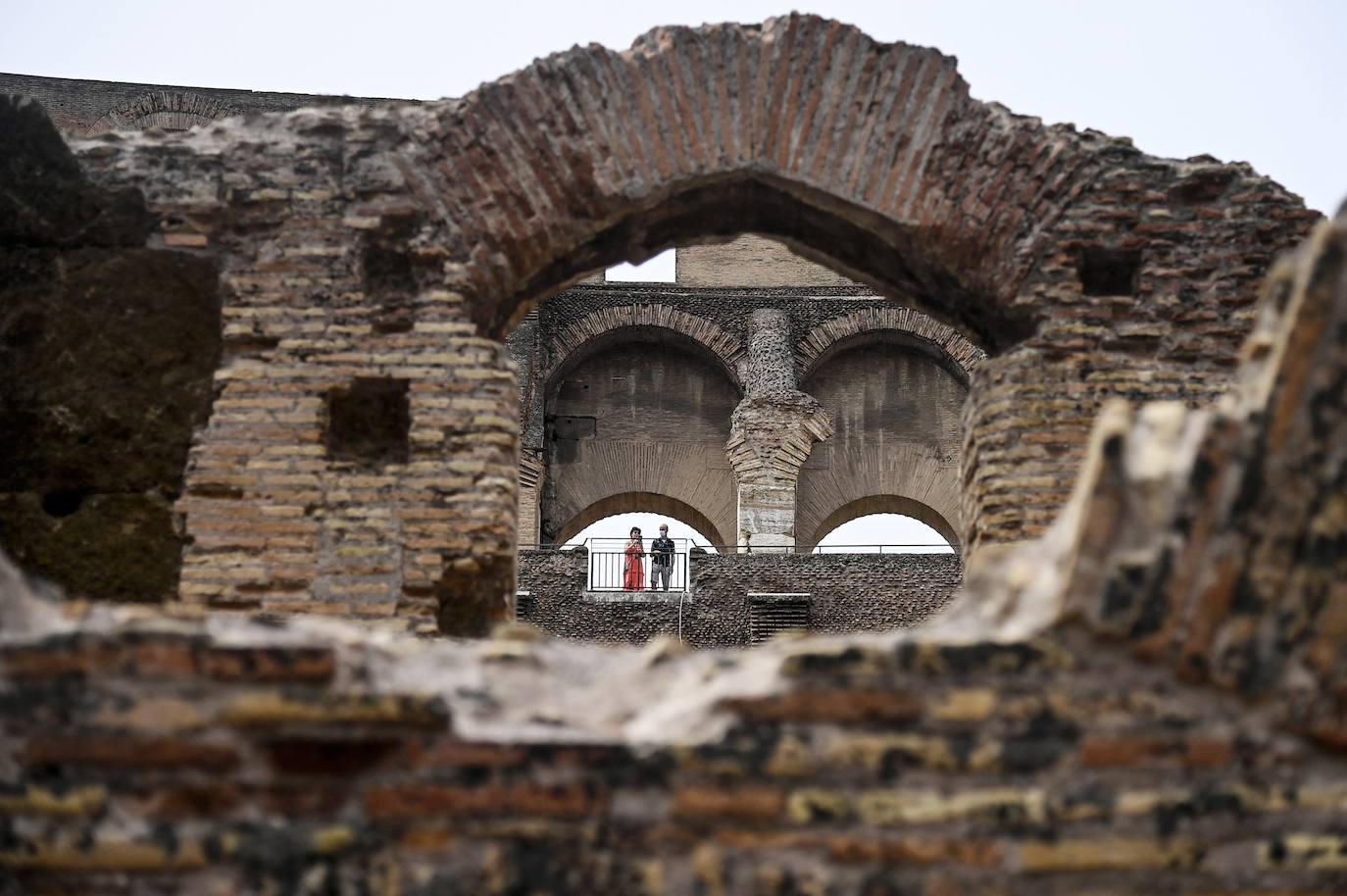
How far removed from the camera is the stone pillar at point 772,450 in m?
16.3

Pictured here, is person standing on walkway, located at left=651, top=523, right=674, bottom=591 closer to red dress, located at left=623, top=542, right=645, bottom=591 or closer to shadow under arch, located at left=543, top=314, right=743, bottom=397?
red dress, located at left=623, top=542, right=645, bottom=591

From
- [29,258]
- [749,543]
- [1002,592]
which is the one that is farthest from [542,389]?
[1002,592]

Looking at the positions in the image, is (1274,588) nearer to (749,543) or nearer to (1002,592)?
(1002,592)

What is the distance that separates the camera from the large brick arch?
480 cm

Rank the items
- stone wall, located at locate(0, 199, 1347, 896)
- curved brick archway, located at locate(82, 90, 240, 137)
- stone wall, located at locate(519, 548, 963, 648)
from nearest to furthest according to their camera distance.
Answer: stone wall, located at locate(0, 199, 1347, 896) < stone wall, located at locate(519, 548, 963, 648) < curved brick archway, located at locate(82, 90, 240, 137)

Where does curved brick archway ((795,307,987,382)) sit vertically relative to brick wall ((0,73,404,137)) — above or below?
below

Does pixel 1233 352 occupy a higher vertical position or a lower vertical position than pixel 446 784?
higher

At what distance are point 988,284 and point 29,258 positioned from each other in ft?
11.8

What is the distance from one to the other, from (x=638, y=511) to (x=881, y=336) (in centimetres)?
418

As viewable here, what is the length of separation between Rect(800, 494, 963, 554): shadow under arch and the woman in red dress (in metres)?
3.01

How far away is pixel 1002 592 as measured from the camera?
2.58 m

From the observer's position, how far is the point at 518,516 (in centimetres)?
564

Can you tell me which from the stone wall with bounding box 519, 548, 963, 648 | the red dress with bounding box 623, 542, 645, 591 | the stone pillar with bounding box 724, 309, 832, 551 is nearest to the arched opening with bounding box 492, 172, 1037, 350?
the stone wall with bounding box 519, 548, 963, 648

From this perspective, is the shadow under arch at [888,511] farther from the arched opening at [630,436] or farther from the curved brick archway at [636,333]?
the curved brick archway at [636,333]
